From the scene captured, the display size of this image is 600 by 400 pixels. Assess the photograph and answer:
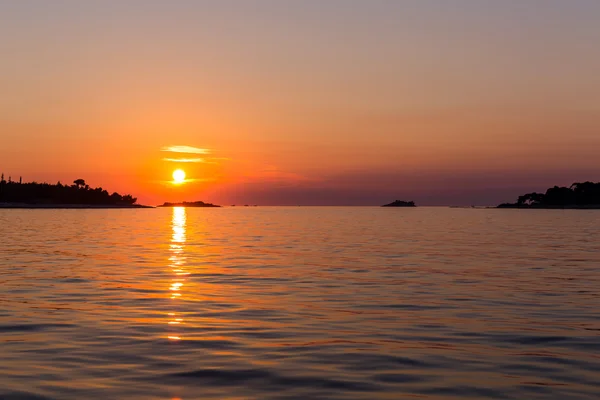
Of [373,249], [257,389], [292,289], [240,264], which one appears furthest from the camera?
[373,249]

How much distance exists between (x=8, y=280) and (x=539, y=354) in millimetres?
23092

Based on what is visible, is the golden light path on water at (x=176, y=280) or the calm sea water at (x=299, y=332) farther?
the golden light path on water at (x=176, y=280)

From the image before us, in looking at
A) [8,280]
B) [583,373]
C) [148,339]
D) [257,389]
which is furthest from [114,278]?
[583,373]

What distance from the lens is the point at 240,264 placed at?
3900 centimetres

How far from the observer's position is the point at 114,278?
31.1 metres

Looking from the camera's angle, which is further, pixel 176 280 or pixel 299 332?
pixel 176 280

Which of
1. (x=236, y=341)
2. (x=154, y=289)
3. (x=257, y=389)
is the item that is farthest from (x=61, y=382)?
(x=154, y=289)

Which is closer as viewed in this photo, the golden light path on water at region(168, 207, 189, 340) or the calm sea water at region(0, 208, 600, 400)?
the calm sea water at region(0, 208, 600, 400)

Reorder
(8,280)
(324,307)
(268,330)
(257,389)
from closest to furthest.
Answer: (257,389), (268,330), (324,307), (8,280)

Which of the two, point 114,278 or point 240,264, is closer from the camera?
point 114,278

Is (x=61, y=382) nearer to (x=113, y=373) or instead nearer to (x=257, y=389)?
(x=113, y=373)

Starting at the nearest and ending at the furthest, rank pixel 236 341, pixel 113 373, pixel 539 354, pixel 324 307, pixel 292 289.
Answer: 1. pixel 113 373
2. pixel 539 354
3. pixel 236 341
4. pixel 324 307
5. pixel 292 289

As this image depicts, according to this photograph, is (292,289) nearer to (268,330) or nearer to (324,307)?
(324,307)

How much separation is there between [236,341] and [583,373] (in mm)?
7904
